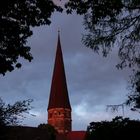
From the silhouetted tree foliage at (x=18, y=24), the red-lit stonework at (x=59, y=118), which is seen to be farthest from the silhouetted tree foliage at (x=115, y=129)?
the red-lit stonework at (x=59, y=118)

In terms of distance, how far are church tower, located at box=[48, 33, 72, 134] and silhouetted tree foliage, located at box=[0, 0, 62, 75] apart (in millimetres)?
124278

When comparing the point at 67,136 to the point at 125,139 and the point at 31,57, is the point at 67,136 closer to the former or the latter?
the point at 125,139

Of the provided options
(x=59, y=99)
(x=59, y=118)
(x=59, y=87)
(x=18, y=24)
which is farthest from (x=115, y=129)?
(x=59, y=118)

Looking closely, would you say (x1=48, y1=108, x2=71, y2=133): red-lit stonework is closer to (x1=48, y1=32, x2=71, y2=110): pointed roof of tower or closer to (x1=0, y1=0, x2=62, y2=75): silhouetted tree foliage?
(x1=48, y1=32, x2=71, y2=110): pointed roof of tower

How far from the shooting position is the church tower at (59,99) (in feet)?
455

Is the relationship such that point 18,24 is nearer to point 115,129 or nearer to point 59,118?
point 115,129

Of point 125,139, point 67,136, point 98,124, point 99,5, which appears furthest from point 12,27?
point 67,136

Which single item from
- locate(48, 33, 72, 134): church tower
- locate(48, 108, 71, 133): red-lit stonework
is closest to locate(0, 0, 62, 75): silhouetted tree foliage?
locate(48, 33, 72, 134): church tower

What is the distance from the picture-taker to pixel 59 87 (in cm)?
13812

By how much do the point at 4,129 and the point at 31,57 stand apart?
425 centimetres

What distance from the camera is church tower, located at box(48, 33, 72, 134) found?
138625mm

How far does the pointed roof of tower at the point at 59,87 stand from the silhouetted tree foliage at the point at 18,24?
124278mm

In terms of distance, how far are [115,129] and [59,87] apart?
91358mm

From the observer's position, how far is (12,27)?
13688 mm
